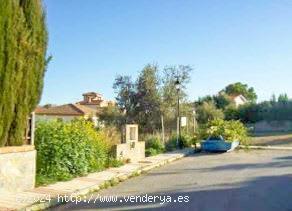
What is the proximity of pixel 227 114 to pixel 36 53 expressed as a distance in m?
48.3

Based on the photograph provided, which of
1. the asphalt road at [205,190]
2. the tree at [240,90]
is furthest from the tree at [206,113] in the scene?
the tree at [240,90]

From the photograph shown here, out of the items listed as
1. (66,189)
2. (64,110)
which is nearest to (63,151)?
(66,189)

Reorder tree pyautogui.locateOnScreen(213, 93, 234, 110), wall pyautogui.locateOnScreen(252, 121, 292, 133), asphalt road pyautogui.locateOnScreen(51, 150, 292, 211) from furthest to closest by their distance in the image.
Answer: tree pyautogui.locateOnScreen(213, 93, 234, 110) < wall pyautogui.locateOnScreen(252, 121, 292, 133) < asphalt road pyautogui.locateOnScreen(51, 150, 292, 211)

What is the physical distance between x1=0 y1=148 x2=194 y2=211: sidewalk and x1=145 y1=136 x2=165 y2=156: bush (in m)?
5.46

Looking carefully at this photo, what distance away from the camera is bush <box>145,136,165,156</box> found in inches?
937

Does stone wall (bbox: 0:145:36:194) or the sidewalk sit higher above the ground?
stone wall (bbox: 0:145:36:194)

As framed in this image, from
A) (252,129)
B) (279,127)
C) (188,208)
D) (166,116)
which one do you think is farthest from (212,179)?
(279,127)

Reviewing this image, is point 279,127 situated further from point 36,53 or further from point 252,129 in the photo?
point 36,53

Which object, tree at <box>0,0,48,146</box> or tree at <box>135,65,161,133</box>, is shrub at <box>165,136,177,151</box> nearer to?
tree at <box>135,65,161,133</box>

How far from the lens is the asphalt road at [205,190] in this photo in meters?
10.1

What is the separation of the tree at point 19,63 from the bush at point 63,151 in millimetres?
1972

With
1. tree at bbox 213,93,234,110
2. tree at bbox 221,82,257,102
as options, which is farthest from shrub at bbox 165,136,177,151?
tree at bbox 221,82,257,102

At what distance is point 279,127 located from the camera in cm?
5738

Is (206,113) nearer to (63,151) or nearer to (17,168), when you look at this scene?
(63,151)
